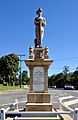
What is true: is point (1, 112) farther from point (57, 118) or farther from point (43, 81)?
point (43, 81)

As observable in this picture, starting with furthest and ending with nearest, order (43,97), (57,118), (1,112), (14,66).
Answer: (14,66) → (43,97) → (57,118) → (1,112)

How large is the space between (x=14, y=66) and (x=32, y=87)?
92.1 metres

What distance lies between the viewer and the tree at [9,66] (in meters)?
107

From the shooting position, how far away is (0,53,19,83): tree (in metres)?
107

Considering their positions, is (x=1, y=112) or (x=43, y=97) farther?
(x=43, y=97)

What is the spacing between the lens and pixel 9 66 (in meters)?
106

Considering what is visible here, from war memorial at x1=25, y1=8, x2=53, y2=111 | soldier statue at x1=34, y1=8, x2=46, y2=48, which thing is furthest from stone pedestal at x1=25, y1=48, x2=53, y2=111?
soldier statue at x1=34, y1=8, x2=46, y2=48

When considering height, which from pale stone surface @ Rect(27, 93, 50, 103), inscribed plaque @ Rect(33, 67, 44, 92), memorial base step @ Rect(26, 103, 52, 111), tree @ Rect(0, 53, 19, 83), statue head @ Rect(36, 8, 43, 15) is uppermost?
tree @ Rect(0, 53, 19, 83)

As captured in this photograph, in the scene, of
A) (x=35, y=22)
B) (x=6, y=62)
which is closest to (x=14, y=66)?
(x=6, y=62)

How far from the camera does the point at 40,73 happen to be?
50.7 ft

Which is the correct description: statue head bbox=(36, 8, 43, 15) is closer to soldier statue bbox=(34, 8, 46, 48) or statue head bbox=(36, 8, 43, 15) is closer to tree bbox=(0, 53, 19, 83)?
soldier statue bbox=(34, 8, 46, 48)

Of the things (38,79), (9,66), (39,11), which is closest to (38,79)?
(38,79)

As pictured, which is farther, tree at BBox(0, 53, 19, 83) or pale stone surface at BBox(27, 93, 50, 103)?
tree at BBox(0, 53, 19, 83)

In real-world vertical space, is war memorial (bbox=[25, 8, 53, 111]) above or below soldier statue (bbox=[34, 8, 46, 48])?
below
